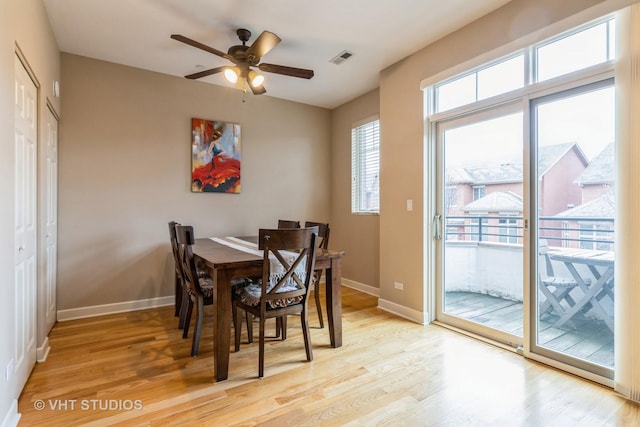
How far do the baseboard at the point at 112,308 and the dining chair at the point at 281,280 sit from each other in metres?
1.79

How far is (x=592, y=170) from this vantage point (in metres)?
2.16

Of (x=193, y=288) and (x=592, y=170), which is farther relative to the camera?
(x=193, y=288)

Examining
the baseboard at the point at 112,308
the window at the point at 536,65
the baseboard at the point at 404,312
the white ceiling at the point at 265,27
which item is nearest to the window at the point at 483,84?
the window at the point at 536,65

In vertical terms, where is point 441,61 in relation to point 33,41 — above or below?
above

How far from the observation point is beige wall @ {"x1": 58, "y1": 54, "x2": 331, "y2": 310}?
131 inches

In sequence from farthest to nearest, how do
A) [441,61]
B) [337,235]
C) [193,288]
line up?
[337,235] → [441,61] → [193,288]

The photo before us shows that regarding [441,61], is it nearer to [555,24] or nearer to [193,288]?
[555,24]

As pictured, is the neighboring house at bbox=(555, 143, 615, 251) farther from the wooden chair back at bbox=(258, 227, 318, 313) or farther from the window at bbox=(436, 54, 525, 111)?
the wooden chair back at bbox=(258, 227, 318, 313)

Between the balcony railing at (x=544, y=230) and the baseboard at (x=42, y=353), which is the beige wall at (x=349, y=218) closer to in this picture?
the balcony railing at (x=544, y=230)

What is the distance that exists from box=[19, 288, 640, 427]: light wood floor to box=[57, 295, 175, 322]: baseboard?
1.47ft

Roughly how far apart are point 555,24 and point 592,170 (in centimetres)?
104

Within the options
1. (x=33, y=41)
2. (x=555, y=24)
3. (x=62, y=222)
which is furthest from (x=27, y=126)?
(x=555, y=24)

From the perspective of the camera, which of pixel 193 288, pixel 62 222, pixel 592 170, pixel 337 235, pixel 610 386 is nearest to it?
pixel 610 386

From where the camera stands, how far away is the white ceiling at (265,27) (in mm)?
2514
